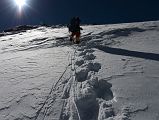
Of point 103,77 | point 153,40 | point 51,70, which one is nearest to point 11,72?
point 51,70

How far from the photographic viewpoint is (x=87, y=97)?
22.7 feet

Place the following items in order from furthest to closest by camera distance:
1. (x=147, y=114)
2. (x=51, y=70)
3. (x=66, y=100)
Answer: (x=51, y=70) < (x=66, y=100) < (x=147, y=114)

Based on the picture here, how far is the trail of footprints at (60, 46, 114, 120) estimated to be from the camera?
6184mm

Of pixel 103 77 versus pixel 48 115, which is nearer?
pixel 48 115

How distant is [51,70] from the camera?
33.8 feet

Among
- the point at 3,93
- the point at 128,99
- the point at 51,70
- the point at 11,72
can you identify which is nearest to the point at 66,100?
the point at 128,99

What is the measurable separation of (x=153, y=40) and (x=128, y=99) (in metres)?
8.58

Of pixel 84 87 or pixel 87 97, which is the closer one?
pixel 87 97

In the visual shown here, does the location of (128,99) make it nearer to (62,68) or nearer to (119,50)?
(62,68)

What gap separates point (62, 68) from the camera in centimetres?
1041

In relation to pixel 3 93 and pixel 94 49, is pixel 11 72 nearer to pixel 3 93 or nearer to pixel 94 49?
pixel 3 93

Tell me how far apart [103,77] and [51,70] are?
8.66 ft

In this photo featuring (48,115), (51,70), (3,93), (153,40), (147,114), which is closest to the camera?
(147,114)

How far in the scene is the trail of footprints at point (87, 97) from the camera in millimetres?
6184
